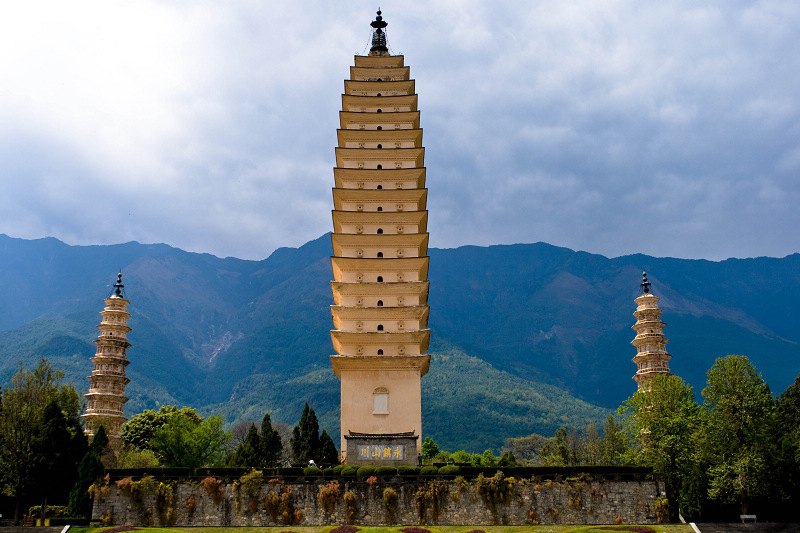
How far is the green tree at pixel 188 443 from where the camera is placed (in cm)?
4078

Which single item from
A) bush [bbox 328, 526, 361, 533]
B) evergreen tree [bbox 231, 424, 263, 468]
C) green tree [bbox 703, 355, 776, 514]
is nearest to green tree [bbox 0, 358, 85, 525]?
evergreen tree [bbox 231, 424, 263, 468]

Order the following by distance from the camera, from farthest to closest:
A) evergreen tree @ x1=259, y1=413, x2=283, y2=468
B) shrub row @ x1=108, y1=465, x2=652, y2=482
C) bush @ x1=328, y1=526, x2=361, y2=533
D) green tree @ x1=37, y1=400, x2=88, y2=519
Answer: evergreen tree @ x1=259, y1=413, x2=283, y2=468, green tree @ x1=37, y1=400, x2=88, y2=519, shrub row @ x1=108, y1=465, x2=652, y2=482, bush @ x1=328, y1=526, x2=361, y2=533

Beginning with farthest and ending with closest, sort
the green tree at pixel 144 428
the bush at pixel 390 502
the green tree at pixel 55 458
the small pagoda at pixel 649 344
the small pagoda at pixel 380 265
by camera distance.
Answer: the green tree at pixel 144 428
the small pagoda at pixel 649 344
the small pagoda at pixel 380 265
the green tree at pixel 55 458
the bush at pixel 390 502

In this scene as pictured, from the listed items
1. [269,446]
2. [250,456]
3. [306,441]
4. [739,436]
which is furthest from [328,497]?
[269,446]

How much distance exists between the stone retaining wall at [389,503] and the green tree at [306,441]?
1643 cm

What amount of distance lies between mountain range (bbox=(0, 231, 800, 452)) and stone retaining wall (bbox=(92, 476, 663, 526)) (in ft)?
223

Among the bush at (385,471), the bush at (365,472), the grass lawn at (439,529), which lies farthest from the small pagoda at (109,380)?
the bush at (385,471)

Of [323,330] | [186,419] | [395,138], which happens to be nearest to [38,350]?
[323,330]

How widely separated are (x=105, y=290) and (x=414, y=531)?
17102cm

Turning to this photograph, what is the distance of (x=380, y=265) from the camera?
38750 mm

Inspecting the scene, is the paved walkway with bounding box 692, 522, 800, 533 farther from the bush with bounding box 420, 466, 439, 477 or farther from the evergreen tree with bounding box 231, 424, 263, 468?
the evergreen tree with bounding box 231, 424, 263, 468

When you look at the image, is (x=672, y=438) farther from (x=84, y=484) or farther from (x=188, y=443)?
(x=188, y=443)

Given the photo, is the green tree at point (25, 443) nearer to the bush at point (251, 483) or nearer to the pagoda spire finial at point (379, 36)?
the bush at point (251, 483)

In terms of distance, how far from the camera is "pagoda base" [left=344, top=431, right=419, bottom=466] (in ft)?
Result: 103
